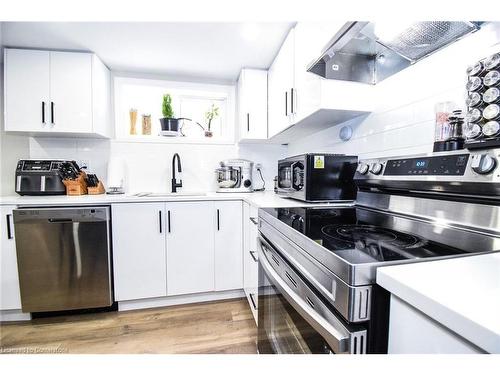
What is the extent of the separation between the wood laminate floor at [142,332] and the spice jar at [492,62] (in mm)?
1630

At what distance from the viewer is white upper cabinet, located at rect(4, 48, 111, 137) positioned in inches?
71.0

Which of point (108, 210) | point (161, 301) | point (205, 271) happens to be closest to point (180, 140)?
point (108, 210)

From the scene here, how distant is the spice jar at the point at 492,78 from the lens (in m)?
0.65

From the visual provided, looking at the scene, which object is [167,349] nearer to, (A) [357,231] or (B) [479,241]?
(A) [357,231]

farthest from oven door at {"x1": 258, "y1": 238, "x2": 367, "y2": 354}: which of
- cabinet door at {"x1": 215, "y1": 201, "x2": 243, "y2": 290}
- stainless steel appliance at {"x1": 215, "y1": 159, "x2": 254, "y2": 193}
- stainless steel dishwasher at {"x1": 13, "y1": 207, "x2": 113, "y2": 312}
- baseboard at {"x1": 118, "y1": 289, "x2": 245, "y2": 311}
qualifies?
stainless steel dishwasher at {"x1": 13, "y1": 207, "x2": 113, "y2": 312}

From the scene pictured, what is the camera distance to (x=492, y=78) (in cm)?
66

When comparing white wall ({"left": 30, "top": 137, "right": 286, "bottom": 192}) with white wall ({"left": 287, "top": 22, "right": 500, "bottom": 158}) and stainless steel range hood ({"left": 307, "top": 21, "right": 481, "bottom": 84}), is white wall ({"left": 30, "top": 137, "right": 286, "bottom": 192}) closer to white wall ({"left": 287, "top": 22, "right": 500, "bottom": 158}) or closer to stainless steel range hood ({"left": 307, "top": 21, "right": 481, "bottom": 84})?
white wall ({"left": 287, "top": 22, "right": 500, "bottom": 158})

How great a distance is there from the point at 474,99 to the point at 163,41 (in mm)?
1873

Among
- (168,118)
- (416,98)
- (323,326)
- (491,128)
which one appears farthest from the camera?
(168,118)

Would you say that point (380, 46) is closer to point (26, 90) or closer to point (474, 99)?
point (474, 99)

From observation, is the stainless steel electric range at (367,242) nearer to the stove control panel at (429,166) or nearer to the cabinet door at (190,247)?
the stove control panel at (429,166)

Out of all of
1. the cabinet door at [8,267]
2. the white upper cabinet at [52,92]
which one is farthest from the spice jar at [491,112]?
the cabinet door at [8,267]

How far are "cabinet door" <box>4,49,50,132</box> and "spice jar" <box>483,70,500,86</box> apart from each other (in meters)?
2.60

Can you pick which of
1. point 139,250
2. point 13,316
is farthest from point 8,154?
point 139,250
